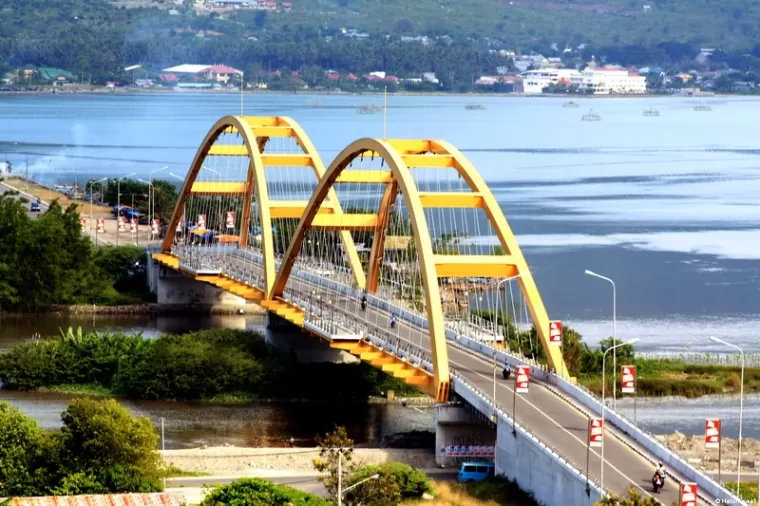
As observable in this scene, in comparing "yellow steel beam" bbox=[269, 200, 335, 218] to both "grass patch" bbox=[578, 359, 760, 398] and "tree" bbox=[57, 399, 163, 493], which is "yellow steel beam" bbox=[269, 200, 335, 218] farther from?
"tree" bbox=[57, 399, 163, 493]

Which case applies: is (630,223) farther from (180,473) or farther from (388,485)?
(388,485)

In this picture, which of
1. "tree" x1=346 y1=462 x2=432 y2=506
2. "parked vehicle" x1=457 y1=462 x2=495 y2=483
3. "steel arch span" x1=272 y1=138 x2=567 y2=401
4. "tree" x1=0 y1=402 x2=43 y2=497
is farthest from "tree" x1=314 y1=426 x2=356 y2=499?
"steel arch span" x1=272 y1=138 x2=567 y2=401

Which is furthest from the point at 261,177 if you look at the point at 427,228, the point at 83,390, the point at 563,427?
the point at 563,427

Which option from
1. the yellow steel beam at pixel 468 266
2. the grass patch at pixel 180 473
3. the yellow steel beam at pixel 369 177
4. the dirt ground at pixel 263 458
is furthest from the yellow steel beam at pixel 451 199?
the grass patch at pixel 180 473

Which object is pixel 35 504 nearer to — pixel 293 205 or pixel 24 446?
pixel 24 446

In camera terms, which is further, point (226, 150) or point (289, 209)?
point (226, 150)

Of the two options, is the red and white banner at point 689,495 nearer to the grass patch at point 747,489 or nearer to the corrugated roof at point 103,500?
the grass patch at point 747,489
